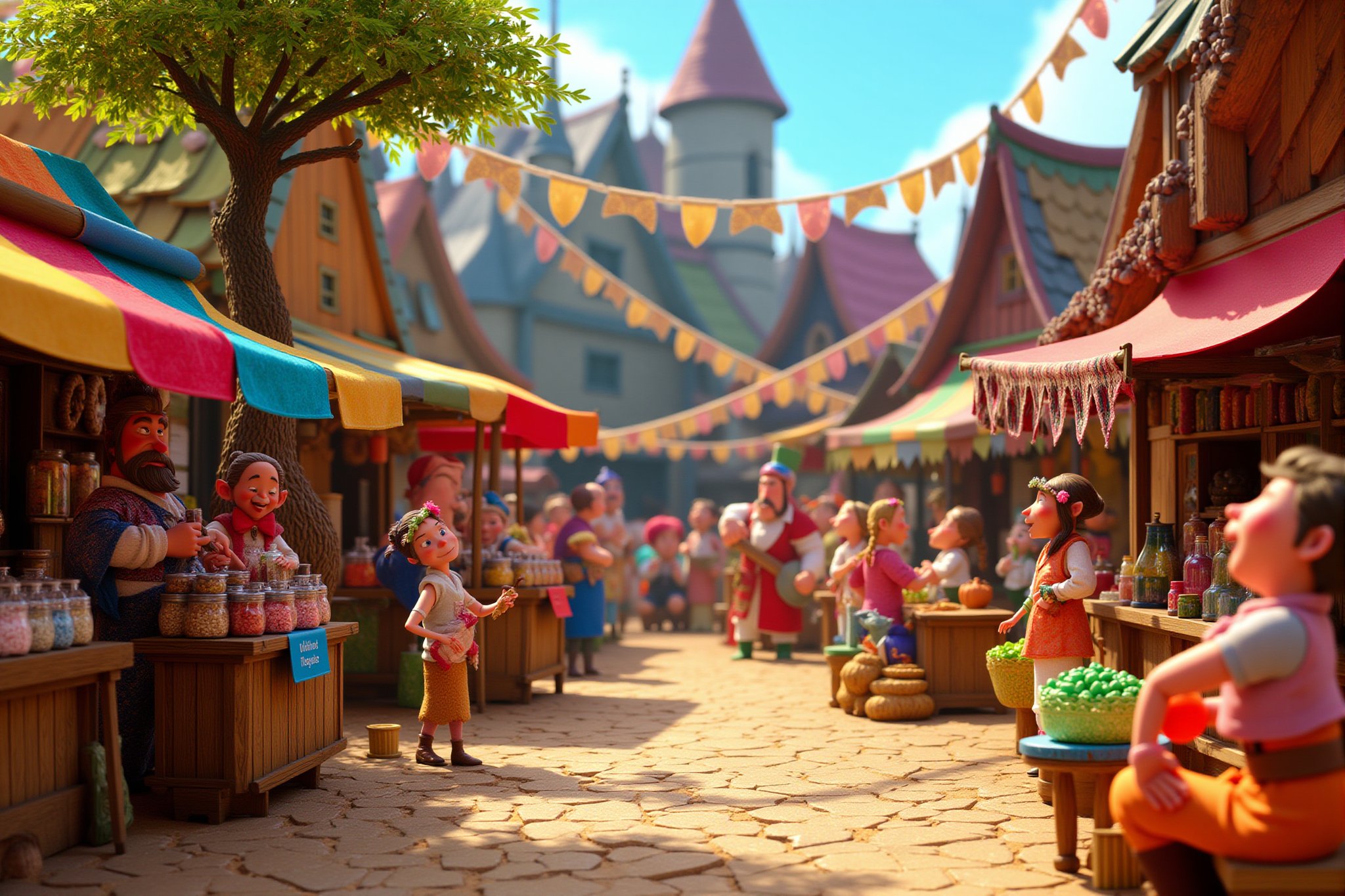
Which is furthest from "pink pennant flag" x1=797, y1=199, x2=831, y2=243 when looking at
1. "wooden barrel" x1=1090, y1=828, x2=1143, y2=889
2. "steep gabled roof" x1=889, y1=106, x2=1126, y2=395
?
"wooden barrel" x1=1090, y1=828, x2=1143, y2=889

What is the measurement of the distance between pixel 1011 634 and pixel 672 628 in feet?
25.7

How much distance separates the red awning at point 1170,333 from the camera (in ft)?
17.4

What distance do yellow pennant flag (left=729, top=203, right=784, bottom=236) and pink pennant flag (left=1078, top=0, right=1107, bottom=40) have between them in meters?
3.33

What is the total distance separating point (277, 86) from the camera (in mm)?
7188

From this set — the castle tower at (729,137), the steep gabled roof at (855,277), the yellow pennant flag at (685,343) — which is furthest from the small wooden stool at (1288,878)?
the castle tower at (729,137)

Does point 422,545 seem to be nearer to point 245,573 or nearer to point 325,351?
point 245,573

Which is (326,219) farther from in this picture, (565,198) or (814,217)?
(814,217)

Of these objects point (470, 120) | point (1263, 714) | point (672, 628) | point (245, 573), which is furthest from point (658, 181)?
point (1263, 714)

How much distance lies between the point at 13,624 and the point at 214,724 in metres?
1.17

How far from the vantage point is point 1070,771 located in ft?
14.4

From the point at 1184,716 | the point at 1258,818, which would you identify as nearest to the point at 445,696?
the point at 1184,716

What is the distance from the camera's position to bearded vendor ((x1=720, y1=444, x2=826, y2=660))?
487 inches

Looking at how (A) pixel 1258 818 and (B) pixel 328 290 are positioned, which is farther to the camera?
(B) pixel 328 290

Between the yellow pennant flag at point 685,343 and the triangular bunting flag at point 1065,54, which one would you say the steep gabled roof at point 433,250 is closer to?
the yellow pennant flag at point 685,343
